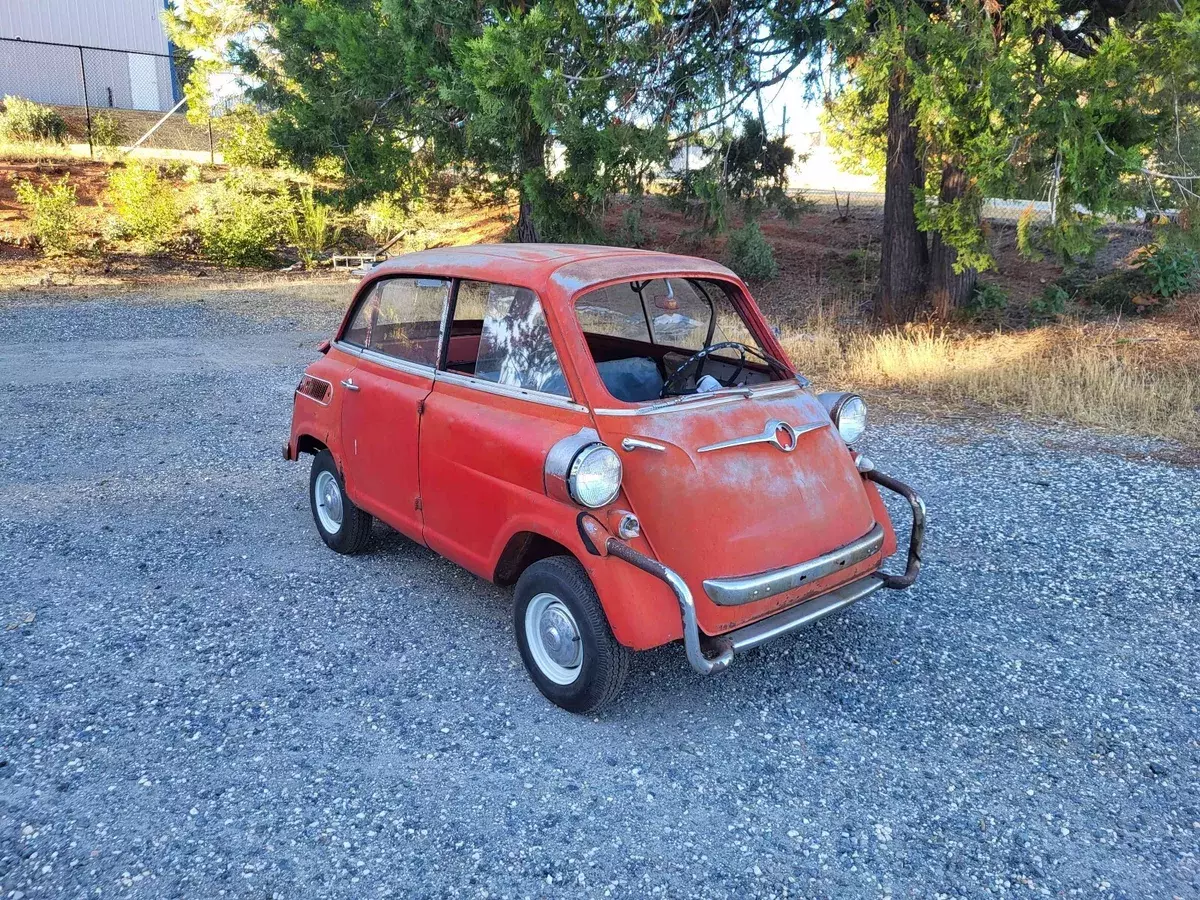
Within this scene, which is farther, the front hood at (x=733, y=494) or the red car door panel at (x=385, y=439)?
the red car door panel at (x=385, y=439)

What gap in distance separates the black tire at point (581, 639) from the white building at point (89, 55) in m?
27.5

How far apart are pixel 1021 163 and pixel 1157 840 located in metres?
7.29

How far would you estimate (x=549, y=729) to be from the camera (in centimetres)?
356

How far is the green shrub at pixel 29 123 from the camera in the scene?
2280cm

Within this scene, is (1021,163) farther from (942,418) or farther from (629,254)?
(629,254)

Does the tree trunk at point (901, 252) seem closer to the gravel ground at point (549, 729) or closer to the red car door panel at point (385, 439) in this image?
the gravel ground at point (549, 729)

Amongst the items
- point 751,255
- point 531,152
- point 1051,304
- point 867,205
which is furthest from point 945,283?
point 867,205

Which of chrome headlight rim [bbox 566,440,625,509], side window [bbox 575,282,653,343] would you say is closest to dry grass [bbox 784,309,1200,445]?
side window [bbox 575,282,653,343]

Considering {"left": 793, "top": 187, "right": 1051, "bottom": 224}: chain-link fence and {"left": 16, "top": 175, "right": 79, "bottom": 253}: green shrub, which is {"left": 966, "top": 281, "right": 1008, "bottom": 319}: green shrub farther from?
{"left": 16, "top": 175, "right": 79, "bottom": 253}: green shrub

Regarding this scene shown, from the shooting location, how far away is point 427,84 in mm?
11430

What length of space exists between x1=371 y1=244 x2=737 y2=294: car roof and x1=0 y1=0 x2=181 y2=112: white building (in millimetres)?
25963

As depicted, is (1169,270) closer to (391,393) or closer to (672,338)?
(672,338)

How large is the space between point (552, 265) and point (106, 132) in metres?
25.0

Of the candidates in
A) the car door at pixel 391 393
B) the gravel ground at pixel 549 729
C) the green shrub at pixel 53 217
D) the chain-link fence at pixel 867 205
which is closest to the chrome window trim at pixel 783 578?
the gravel ground at pixel 549 729
